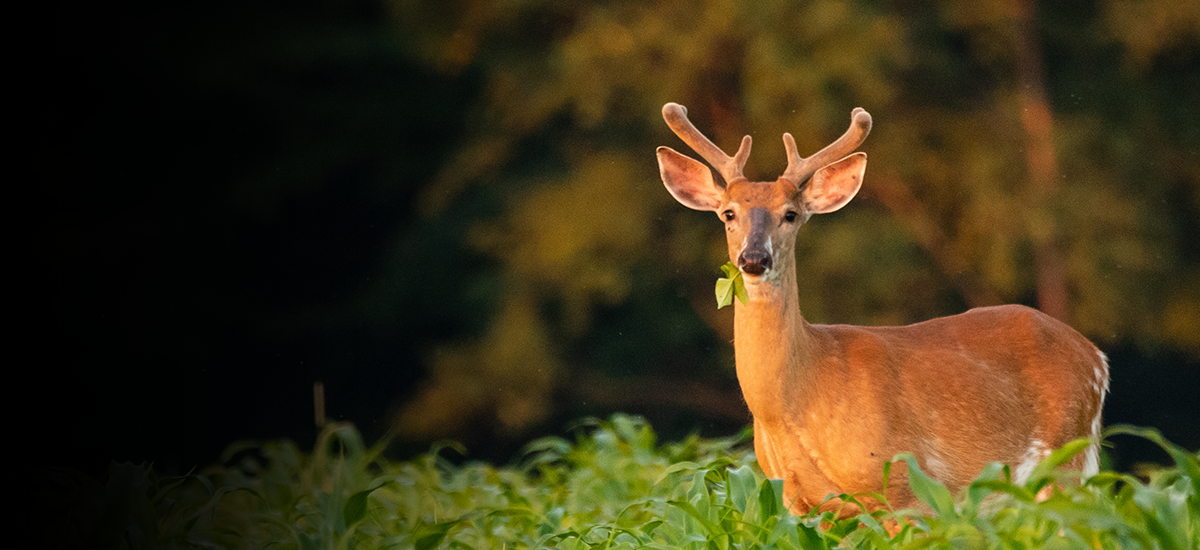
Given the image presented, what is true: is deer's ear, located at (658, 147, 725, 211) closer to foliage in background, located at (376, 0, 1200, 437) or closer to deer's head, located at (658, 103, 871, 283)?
deer's head, located at (658, 103, 871, 283)

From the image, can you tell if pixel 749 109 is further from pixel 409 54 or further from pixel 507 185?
pixel 409 54

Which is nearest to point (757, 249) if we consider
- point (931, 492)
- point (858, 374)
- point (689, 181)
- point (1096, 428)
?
point (858, 374)

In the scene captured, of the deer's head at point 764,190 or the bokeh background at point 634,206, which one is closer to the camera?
the deer's head at point 764,190

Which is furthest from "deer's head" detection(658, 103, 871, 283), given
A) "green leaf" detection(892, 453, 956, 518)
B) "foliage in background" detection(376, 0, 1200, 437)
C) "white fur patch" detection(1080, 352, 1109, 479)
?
"foliage in background" detection(376, 0, 1200, 437)

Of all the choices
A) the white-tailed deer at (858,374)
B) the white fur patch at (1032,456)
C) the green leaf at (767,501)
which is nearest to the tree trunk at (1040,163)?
the white-tailed deer at (858,374)

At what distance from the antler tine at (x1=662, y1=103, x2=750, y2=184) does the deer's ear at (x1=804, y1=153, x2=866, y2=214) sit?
0.62 ft

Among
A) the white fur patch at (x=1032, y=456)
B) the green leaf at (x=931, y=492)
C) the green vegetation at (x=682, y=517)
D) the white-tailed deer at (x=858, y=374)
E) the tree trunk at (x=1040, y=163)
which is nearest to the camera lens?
the green vegetation at (x=682, y=517)

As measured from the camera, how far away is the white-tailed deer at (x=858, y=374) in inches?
114

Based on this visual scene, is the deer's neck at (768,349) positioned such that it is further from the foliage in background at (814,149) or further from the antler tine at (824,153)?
the foliage in background at (814,149)

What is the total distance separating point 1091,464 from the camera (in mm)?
3229

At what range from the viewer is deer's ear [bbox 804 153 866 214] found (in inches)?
127

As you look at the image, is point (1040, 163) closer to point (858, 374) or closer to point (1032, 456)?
point (1032, 456)

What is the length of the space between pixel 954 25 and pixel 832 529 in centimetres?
503

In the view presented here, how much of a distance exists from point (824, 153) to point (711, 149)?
0.95 ft
